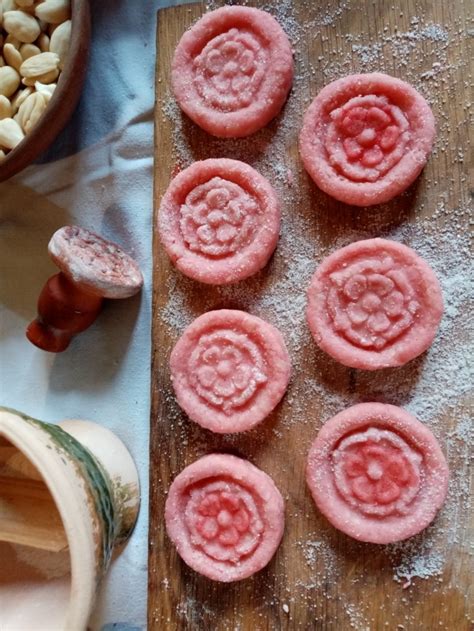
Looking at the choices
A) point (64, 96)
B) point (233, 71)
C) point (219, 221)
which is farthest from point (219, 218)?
point (64, 96)

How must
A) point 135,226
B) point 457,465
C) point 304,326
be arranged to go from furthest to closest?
point 135,226 < point 304,326 < point 457,465

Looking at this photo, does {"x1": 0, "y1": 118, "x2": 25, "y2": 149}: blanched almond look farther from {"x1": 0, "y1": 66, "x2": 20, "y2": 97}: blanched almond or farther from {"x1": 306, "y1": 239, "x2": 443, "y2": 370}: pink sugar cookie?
{"x1": 306, "y1": 239, "x2": 443, "y2": 370}: pink sugar cookie

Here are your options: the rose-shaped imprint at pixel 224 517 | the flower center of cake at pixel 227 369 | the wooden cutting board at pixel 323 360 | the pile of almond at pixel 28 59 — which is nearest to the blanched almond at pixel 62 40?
the pile of almond at pixel 28 59

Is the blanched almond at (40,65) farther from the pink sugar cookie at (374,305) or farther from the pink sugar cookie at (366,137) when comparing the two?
the pink sugar cookie at (374,305)

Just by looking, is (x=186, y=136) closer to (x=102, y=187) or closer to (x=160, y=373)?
(x=102, y=187)

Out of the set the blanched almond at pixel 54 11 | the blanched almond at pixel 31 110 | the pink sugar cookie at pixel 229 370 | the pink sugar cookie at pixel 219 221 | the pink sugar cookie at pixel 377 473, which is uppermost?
the blanched almond at pixel 54 11

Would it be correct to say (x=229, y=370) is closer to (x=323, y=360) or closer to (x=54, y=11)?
(x=323, y=360)

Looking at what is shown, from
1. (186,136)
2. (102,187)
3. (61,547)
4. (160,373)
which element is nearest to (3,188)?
(102,187)
